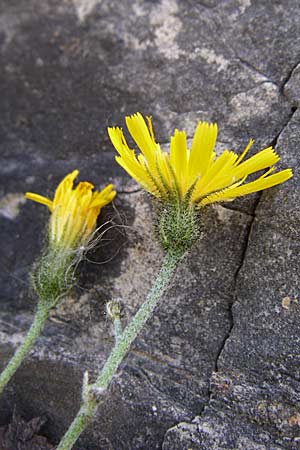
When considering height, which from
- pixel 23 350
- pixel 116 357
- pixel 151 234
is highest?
pixel 151 234

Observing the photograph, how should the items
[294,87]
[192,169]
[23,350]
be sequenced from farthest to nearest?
[294,87]
[23,350]
[192,169]

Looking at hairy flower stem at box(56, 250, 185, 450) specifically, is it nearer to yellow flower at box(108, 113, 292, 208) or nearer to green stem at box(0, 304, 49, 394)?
yellow flower at box(108, 113, 292, 208)

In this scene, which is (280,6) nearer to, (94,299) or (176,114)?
(176,114)

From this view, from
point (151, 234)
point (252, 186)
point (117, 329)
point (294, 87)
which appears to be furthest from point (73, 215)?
point (294, 87)

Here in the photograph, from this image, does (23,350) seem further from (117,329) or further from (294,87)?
(294,87)

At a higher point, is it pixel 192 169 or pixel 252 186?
pixel 192 169

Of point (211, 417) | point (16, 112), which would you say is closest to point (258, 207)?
point (211, 417)
